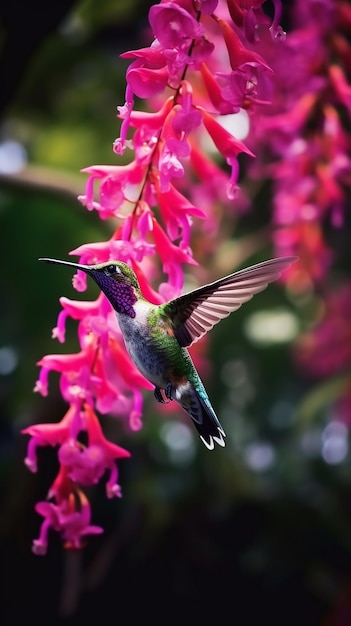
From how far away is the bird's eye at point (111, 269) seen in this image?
0.95m

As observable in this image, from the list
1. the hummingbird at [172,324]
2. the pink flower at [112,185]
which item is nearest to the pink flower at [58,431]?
the hummingbird at [172,324]

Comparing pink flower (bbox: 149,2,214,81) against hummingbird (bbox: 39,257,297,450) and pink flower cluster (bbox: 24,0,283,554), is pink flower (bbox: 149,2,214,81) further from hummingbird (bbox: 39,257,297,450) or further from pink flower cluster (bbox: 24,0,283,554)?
hummingbird (bbox: 39,257,297,450)

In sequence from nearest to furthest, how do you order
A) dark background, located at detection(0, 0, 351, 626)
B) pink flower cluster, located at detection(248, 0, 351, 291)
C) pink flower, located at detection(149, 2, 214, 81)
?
pink flower, located at detection(149, 2, 214, 81), pink flower cluster, located at detection(248, 0, 351, 291), dark background, located at detection(0, 0, 351, 626)

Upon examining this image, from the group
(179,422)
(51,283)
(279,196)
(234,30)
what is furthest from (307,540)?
(234,30)

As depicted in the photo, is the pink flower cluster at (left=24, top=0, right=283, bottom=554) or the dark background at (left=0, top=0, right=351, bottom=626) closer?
the pink flower cluster at (left=24, top=0, right=283, bottom=554)

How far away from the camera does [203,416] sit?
1.05 meters

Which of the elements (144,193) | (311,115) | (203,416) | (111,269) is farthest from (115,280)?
(311,115)

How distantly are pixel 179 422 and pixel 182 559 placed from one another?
57cm

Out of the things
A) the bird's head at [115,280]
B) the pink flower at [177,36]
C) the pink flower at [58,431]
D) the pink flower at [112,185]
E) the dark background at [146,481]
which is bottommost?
the dark background at [146,481]

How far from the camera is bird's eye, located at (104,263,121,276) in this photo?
948 millimetres

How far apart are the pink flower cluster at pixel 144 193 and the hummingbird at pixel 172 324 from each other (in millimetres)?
31

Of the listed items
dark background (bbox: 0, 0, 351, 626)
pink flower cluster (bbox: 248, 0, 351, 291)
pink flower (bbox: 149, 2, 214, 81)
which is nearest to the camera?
pink flower (bbox: 149, 2, 214, 81)

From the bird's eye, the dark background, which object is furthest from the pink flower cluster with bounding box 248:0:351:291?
the dark background

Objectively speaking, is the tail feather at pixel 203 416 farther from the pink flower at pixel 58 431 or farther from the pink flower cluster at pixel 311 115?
the pink flower cluster at pixel 311 115
